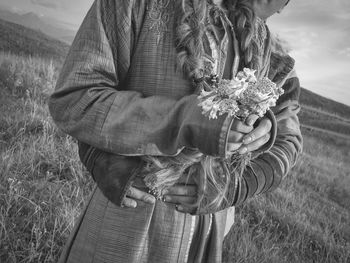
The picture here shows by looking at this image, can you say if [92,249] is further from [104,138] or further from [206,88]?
[206,88]

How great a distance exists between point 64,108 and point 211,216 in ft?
2.38

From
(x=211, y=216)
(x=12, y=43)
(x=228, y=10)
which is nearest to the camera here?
(x=211, y=216)

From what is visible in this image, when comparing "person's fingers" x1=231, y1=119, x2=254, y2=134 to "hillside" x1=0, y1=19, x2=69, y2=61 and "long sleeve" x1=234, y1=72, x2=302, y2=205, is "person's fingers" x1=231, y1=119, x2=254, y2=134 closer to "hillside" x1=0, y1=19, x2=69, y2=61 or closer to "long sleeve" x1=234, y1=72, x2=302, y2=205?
"long sleeve" x1=234, y1=72, x2=302, y2=205

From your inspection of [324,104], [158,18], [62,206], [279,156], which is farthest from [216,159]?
[324,104]

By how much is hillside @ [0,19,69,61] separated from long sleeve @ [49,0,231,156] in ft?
26.6

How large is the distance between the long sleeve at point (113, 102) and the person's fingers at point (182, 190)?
0.19 meters

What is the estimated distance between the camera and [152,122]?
972 millimetres

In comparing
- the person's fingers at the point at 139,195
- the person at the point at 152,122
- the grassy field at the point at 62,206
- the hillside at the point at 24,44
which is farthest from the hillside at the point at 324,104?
the person's fingers at the point at 139,195

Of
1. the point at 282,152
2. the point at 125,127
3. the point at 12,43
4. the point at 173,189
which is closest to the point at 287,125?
the point at 282,152

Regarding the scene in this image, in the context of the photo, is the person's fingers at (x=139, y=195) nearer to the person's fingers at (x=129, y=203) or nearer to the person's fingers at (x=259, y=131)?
the person's fingers at (x=129, y=203)

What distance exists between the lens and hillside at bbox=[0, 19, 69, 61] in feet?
27.3

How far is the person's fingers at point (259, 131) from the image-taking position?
90 centimetres

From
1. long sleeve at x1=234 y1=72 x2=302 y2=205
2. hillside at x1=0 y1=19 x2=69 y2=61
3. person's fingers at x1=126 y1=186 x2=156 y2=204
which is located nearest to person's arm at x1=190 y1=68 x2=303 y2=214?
long sleeve at x1=234 y1=72 x2=302 y2=205

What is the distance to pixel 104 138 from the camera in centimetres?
101
